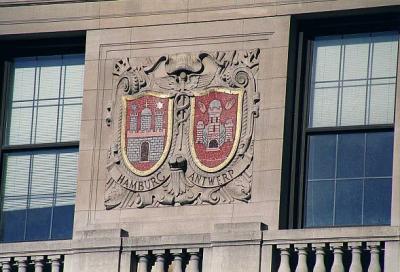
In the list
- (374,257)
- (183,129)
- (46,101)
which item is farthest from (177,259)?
(46,101)

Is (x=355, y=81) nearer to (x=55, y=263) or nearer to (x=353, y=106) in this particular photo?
(x=353, y=106)

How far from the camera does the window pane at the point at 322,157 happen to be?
29.2 m

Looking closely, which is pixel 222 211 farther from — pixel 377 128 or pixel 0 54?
pixel 0 54

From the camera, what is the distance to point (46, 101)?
101ft

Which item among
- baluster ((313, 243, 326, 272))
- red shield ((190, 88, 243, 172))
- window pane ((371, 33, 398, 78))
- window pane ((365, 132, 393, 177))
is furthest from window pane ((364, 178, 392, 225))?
red shield ((190, 88, 243, 172))

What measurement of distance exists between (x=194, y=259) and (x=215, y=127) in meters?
1.87

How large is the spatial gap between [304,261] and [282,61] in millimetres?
2768

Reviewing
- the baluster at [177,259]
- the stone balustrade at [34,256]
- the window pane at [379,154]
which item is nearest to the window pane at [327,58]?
the window pane at [379,154]

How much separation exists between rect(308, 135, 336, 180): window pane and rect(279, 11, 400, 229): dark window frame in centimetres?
8

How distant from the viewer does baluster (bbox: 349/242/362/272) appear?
91.7 ft

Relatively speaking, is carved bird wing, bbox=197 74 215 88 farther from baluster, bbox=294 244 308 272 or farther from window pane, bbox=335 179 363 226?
baluster, bbox=294 244 308 272

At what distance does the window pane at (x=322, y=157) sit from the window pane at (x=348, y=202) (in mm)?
249

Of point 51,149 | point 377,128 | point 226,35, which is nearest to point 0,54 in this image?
point 51,149

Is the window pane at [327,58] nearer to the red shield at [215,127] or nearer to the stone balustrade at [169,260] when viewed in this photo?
the red shield at [215,127]
